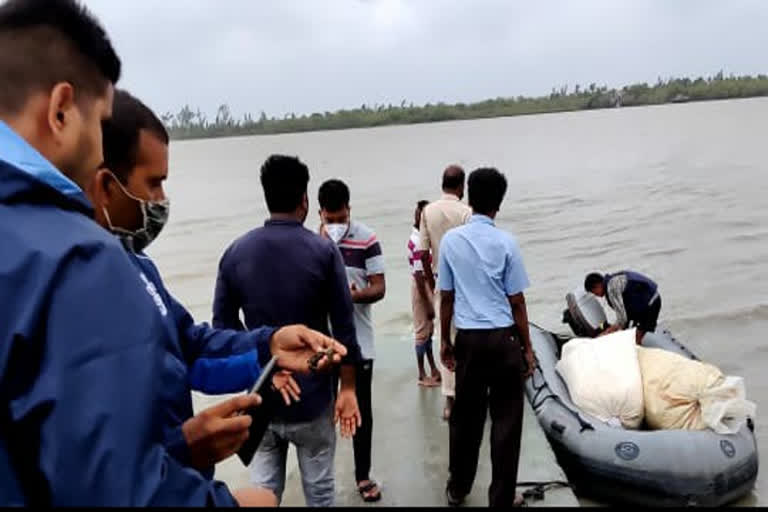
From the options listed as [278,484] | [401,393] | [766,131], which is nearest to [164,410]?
[278,484]

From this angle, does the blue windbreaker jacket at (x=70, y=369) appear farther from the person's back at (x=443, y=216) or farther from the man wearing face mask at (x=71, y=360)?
the person's back at (x=443, y=216)

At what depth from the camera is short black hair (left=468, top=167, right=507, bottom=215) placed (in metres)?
3.67

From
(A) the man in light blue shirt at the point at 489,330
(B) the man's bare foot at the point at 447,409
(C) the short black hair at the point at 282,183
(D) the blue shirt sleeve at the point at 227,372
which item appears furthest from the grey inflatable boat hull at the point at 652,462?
(D) the blue shirt sleeve at the point at 227,372

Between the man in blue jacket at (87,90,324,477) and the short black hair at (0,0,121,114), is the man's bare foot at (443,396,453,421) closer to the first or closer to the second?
the man in blue jacket at (87,90,324,477)

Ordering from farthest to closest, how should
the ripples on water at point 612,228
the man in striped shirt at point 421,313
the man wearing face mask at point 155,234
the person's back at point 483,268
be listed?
the ripples on water at point 612,228 < the man in striped shirt at point 421,313 < the person's back at point 483,268 < the man wearing face mask at point 155,234

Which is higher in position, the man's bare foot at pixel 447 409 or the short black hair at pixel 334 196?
the short black hair at pixel 334 196

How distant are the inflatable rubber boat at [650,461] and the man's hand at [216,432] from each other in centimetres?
355

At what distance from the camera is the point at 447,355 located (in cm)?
420

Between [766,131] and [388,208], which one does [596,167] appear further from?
[766,131]

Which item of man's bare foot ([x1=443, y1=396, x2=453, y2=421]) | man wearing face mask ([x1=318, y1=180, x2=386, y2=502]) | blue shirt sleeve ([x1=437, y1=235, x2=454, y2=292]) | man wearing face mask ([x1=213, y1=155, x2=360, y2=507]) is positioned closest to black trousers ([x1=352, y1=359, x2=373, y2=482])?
man wearing face mask ([x1=318, y1=180, x2=386, y2=502])

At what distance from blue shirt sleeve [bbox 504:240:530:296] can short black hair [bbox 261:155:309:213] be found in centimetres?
125

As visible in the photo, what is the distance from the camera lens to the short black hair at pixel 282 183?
9.47 feet

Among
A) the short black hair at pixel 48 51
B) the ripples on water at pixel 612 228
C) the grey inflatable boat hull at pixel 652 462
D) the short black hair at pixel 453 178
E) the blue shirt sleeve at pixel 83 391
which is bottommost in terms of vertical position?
the ripples on water at pixel 612 228

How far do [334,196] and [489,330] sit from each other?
43.3 inches
